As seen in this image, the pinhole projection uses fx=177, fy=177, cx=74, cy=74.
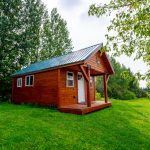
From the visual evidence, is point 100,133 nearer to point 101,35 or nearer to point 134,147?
point 134,147

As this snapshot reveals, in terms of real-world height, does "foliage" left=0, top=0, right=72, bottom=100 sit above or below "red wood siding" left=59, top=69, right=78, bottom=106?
above

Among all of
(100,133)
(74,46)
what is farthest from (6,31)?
(100,133)

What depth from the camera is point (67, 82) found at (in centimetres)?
1372

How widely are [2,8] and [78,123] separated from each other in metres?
21.2

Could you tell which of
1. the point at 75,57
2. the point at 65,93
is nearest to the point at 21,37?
the point at 75,57

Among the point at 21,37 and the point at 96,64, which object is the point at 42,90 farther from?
the point at 21,37

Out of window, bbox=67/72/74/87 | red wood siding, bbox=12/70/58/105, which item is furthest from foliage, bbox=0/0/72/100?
window, bbox=67/72/74/87

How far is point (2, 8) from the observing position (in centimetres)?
2375

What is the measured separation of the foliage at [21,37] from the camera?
2277 cm

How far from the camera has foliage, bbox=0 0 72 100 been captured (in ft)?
74.7

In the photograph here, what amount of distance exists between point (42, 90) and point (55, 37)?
18741 millimetres

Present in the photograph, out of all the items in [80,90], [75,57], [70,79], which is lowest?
[80,90]

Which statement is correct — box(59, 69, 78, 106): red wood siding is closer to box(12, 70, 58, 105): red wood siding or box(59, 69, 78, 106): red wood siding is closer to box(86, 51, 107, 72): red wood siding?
box(12, 70, 58, 105): red wood siding

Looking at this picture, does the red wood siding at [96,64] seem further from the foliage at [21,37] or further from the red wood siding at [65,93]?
the foliage at [21,37]
